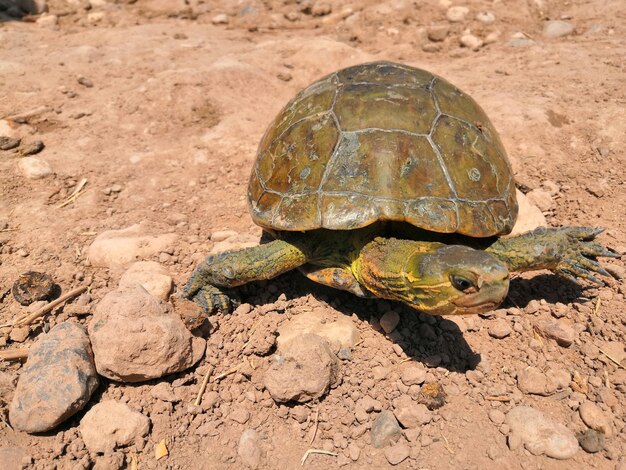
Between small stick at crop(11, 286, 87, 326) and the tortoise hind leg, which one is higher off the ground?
the tortoise hind leg

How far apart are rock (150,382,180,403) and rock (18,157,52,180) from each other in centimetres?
278

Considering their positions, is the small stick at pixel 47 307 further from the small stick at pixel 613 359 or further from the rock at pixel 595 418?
A: the small stick at pixel 613 359

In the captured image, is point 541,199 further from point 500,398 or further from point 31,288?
point 31,288

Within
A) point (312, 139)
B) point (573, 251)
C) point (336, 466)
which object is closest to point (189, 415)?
point (336, 466)

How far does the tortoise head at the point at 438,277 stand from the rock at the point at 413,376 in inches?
19.1

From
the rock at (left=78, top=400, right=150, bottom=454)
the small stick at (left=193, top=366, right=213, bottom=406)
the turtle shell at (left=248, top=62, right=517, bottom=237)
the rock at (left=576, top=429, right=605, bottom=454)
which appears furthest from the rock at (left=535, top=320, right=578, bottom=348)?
the rock at (left=78, top=400, right=150, bottom=454)

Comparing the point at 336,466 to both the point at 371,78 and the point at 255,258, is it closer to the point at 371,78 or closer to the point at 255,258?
the point at 255,258

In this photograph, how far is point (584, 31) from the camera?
6633mm

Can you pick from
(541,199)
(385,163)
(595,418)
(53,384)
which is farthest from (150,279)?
(541,199)

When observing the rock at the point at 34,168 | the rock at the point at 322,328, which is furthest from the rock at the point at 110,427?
the rock at the point at 34,168

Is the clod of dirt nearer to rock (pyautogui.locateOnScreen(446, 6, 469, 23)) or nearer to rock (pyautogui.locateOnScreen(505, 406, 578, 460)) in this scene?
rock (pyautogui.locateOnScreen(505, 406, 578, 460))

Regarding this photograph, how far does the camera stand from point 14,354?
8.98ft

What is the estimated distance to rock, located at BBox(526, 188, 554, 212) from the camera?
12.8ft

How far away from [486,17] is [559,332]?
5927 mm
